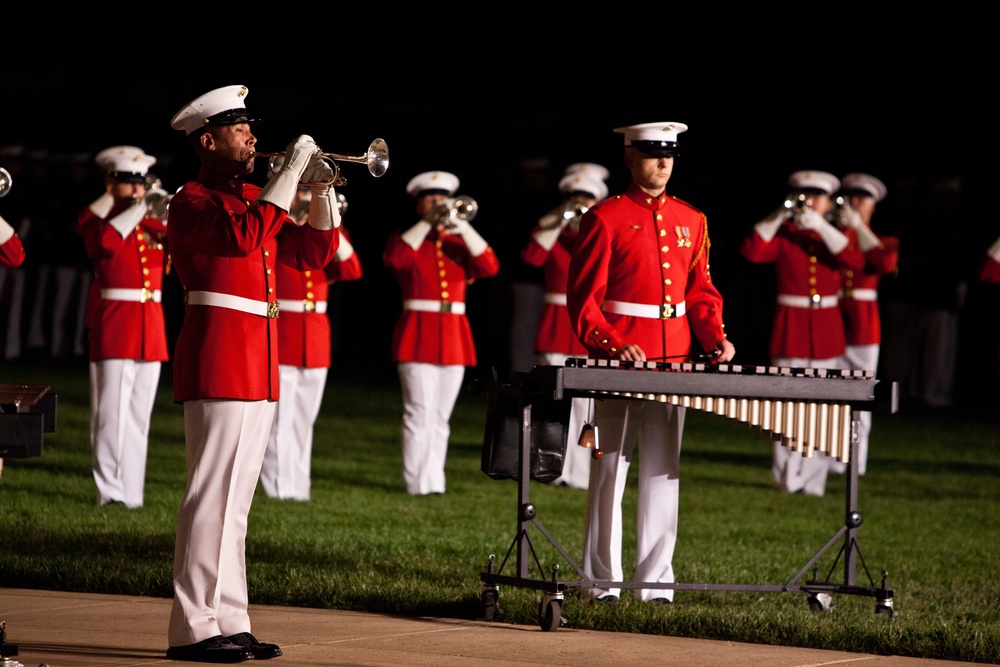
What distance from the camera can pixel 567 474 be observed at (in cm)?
1066

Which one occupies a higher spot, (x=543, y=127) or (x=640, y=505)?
(x=543, y=127)

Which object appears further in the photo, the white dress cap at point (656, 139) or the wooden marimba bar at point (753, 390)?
the white dress cap at point (656, 139)

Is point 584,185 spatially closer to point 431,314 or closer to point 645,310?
point 431,314

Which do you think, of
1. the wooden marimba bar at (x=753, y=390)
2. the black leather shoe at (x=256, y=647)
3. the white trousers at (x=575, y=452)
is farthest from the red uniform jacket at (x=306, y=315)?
the black leather shoe at (x=256, y=647)

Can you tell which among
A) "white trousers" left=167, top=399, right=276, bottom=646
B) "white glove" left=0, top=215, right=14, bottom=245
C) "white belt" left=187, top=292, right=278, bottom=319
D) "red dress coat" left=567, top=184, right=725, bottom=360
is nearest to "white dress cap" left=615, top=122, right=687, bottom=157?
"red dress coat" left=567, top=184, right=725, bottom=360

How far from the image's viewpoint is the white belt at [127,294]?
8.82m

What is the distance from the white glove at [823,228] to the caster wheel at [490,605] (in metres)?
4.33

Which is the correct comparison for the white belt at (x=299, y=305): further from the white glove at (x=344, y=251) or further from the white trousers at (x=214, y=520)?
the white trousers at (x=214, y=520)

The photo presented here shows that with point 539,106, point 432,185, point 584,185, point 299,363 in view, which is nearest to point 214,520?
point 299,363

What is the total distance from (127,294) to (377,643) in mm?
3910

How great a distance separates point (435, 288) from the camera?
32.4 feet

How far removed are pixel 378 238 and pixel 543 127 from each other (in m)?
2.29

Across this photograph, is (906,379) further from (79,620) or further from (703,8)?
(79,620)

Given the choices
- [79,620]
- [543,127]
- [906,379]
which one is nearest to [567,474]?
[79,620]
